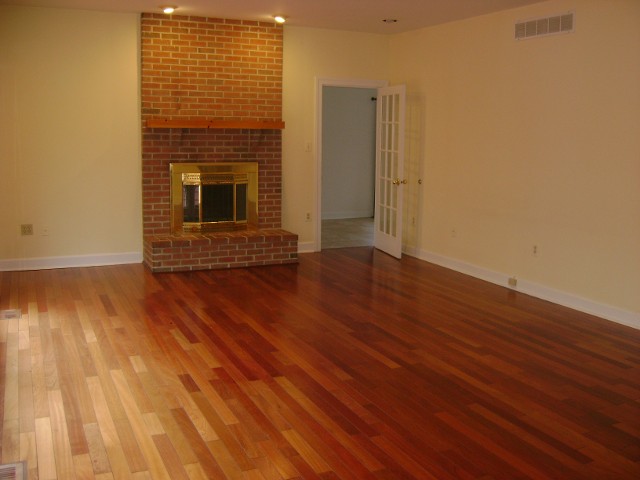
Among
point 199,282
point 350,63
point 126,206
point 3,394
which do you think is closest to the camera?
point 3,394

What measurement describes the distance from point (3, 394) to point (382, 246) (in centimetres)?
518

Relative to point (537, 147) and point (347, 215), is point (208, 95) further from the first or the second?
point (347, 215)

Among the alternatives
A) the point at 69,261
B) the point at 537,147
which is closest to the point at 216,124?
the point at 69,261

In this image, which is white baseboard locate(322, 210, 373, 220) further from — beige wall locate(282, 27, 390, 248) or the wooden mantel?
the wooden mantel

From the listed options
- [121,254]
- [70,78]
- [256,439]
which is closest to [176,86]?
[70,78]

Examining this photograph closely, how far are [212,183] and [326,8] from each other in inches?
88.4

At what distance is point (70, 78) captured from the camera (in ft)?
22.4

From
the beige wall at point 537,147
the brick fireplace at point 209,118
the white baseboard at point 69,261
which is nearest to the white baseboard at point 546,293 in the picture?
the beige wall at point 537,147

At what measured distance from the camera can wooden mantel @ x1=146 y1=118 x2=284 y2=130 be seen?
6.97 metres

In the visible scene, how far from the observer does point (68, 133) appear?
688 cm

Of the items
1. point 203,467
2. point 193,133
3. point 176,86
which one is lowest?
point 203,467

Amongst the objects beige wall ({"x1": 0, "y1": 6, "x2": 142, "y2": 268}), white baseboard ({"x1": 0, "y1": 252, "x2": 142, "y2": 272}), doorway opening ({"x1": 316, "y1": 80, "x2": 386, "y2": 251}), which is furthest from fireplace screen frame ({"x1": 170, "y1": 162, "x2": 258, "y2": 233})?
doorway opening ({"x1": 316, "y1": 80, "x2": 386, "y2": 251})

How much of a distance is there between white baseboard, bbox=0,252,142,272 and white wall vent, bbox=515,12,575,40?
4403mm

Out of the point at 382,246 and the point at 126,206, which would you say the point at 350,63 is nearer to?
the point at 382,246
